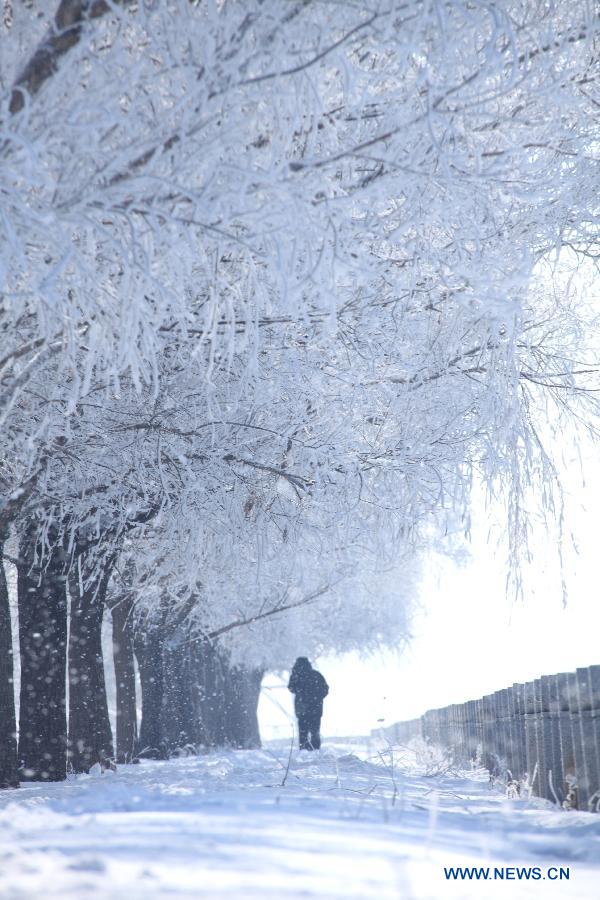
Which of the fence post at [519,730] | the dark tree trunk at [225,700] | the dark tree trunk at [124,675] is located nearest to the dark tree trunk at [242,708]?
the dark tree trunk at [225,700]

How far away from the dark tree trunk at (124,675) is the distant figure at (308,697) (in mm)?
3063

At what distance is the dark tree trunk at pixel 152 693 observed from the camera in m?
18.4

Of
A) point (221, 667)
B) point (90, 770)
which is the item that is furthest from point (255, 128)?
point (221, 667)

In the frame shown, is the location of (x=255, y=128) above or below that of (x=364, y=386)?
above

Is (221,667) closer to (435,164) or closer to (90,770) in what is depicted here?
(90,770)

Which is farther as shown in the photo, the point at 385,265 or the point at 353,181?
the point at 385,265

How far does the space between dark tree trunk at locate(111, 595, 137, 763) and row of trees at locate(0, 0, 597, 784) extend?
2.99 metres

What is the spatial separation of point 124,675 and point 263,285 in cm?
1335

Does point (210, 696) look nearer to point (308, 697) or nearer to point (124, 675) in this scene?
point (308, 697)

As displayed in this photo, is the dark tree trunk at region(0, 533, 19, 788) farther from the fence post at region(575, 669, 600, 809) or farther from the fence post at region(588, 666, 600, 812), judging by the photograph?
the fence post at region(588, 666, 600, 812)

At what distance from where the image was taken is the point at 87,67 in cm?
639

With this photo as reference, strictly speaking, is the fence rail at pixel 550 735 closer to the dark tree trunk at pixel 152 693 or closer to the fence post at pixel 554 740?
the fence post at pixel 554 740

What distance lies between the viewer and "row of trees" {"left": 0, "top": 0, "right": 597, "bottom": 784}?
549 centimetres

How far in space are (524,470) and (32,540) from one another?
582 cm
